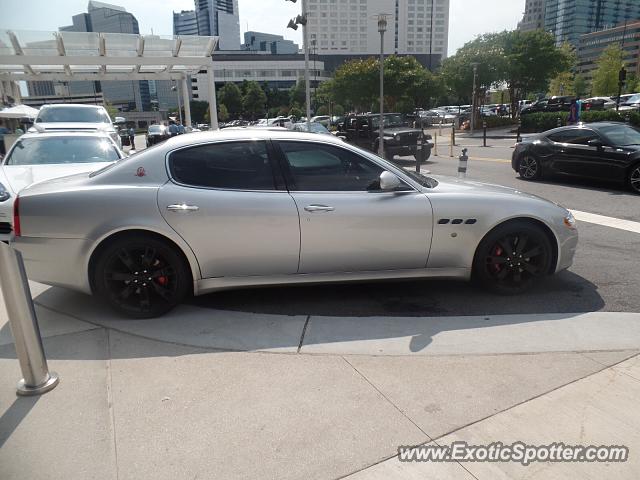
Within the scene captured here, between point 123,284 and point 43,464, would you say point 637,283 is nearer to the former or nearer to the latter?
point 123,284

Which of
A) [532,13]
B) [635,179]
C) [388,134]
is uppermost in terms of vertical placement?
[532,13]

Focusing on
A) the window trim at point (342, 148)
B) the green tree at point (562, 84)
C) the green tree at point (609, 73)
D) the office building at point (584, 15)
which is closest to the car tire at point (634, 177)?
the window trim at point (342, 148)

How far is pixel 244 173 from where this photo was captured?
4152 millimetres

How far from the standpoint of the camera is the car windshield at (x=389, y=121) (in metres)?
17.6

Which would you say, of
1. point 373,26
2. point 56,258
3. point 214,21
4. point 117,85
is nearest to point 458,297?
point 56,258

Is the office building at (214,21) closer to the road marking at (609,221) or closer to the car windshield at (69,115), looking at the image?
the car windshield at (69,115)

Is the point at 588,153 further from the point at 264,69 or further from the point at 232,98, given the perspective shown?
the point at 264,69

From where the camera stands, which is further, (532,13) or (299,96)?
(532,13)

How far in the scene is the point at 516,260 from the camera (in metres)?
4.47

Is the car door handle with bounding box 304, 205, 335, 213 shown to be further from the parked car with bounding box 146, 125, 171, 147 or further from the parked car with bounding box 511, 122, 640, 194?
the parked car with bounding box 146, 125, 171, 147

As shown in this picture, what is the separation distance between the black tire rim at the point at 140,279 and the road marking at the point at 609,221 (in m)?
6.31

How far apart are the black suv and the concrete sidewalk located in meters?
12.1

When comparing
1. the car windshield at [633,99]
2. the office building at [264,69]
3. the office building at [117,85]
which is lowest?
the car windshield at [633,99]

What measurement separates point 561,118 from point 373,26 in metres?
138
